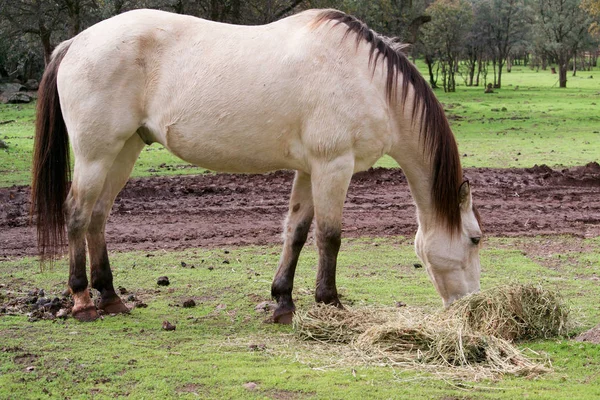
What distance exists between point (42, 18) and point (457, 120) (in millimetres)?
12134

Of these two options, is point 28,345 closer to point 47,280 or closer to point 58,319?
point 58,319

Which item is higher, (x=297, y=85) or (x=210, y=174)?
(x=297, y=85)

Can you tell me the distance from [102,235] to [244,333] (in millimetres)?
1564

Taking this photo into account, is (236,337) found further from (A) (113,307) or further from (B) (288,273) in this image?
(A) (113,307)

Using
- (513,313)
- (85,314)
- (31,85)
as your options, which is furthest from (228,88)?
(31,85)

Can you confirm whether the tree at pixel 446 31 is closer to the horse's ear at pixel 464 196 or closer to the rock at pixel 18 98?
the rock at pixel 18 98

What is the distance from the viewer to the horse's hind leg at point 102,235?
6277 millimetres

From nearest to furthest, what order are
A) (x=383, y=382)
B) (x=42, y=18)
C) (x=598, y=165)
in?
(x=383, y=382), (x=598, y=165), (x=42, y=18)

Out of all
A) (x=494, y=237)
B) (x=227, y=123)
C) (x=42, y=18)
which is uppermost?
(x=42, y=18)

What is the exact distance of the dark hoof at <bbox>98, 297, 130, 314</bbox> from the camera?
6.26 meters

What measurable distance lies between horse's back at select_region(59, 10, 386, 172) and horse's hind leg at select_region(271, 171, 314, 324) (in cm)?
35

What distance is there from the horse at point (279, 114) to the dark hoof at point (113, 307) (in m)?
0.18

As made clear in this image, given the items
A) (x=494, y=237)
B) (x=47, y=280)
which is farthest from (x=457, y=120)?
(x=47, y=280)

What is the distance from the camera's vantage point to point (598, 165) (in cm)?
1302
